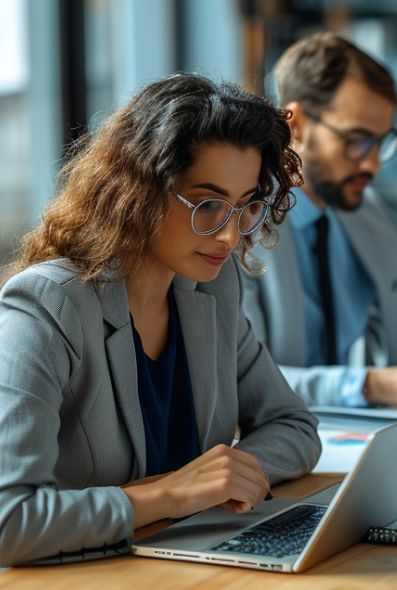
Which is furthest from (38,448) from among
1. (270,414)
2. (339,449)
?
(339,449)

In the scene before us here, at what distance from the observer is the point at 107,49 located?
5527mm

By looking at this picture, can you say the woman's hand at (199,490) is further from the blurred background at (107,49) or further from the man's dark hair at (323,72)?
the blurred background at (107,49)

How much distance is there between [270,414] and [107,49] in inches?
154

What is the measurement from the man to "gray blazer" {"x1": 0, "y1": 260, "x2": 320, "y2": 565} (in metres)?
0.59

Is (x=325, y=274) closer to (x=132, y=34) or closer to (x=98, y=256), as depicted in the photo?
(x=98, y=256)

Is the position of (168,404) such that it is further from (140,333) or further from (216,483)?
(216,483)

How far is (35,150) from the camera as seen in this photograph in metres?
5.41

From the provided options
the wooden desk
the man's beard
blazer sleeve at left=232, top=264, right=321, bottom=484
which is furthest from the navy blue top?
the man's beard

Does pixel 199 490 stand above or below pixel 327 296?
above

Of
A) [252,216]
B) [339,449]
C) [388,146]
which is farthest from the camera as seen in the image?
[388,146]

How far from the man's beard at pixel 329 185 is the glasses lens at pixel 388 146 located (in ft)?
0.23

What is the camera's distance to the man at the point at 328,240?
8.52ft

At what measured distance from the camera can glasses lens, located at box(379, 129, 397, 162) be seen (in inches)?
110

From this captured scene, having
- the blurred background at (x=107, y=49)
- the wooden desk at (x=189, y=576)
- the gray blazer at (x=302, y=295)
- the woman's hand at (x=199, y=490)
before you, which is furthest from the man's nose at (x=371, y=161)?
the blurred background at (x=107, y=49)
